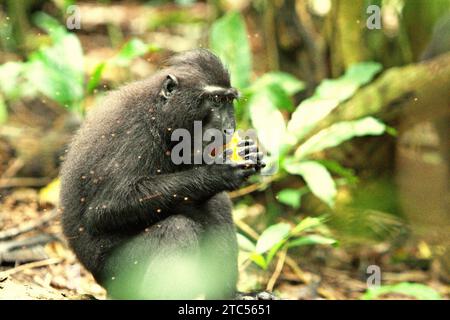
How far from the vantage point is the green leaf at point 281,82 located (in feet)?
30.4

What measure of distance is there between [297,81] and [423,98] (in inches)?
71.4

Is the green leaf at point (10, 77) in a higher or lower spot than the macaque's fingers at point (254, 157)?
higher

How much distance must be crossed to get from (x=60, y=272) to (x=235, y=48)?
3685mm

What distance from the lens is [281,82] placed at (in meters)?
9.62

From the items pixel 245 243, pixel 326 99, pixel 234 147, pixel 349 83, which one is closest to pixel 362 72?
pixel 349 83

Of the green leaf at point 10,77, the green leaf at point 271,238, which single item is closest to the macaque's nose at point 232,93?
the green leaf at point 271,238

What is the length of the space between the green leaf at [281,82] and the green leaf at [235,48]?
0.23 metres

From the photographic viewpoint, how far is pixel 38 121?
11.3 meters

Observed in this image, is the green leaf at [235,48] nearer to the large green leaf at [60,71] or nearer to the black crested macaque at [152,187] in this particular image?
the large green leaf at [60,71]

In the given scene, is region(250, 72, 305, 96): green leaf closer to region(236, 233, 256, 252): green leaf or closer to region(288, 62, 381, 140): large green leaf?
region(288, 62, 381, 140): large green leaf

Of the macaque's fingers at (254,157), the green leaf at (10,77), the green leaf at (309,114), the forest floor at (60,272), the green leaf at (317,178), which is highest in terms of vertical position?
the green leaf at (10,77)

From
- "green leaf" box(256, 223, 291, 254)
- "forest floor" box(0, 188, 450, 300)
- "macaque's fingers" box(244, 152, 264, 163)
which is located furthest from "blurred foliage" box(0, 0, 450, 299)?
"macaque's fingers" box(244, 152, 264, 163)

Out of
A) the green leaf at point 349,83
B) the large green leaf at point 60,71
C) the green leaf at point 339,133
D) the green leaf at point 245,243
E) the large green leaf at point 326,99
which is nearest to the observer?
the green leaf at point 245,243
